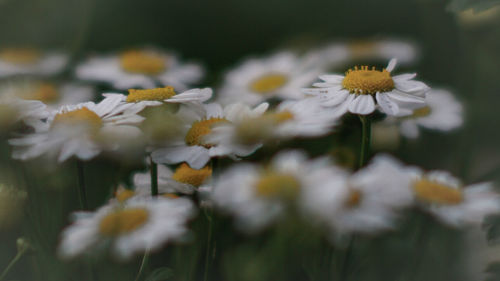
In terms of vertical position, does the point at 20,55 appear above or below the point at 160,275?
above

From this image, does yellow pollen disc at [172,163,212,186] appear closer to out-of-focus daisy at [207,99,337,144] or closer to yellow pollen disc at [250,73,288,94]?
out-of-focus daisy at [207,99,337,144]

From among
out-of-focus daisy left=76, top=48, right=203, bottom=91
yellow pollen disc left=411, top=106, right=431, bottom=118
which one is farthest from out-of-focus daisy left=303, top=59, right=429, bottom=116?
out-of-focus daisy left=76, top=48, right=203, bottom=91

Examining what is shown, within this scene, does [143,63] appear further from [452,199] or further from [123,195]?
[452,199]

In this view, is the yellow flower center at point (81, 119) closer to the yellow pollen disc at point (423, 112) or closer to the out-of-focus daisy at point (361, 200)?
the out-of-focus daisy at point (361, 200)

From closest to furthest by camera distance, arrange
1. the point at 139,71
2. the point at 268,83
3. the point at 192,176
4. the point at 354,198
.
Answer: the point at 354,198 < the point at 192,176 < the point at 268,83 < the point at 139,71

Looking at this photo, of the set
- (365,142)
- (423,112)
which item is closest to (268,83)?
(423,112)

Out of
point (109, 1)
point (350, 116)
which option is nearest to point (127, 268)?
point (350, 116)

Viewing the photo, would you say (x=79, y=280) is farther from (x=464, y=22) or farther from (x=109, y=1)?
(x=109, y=1)
